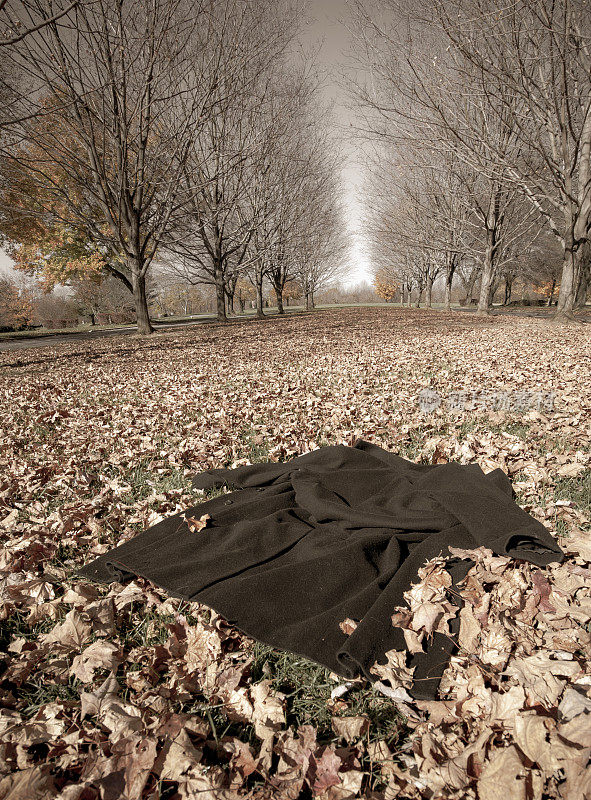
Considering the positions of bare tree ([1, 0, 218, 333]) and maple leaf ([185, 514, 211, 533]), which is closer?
maple leaf ([185, 514, 211, 533])

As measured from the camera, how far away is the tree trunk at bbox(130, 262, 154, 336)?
589 inches

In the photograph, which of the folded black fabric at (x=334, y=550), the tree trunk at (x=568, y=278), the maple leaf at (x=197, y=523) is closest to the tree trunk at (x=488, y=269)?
the tree trunk at (x=568, y=278)

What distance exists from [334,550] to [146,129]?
50.6 feet

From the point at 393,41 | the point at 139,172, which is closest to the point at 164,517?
the point at 393,41

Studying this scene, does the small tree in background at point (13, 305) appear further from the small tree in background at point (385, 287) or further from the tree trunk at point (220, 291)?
the small tree in background at point (385, 287)

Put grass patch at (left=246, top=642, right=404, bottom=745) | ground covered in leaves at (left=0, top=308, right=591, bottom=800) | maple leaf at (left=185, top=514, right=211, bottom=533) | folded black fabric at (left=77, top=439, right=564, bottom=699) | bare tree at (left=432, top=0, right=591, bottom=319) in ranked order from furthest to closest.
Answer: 1. bare tree at (left=432, top=0, right=591, bottom=319)
2. maple leaf at (left=185, top=514, right=211, bottom=533)
3. folded black fabric at (left=77, top=439, right=564, bottom=699)
4. grass patch at (left=246, top=642, right=404, bottom=745)
5. ground covered in leaves at (left=0, top=308, right=591, bottom=800)

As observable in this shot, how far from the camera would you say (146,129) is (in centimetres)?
1305

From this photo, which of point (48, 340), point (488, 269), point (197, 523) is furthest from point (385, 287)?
point (197, 523)

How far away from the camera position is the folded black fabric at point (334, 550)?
1726mm

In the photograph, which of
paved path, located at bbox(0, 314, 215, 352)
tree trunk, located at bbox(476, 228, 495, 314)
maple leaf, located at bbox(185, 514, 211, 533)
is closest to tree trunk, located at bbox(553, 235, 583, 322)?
tree trunk, located at bbox(476, 228, 495, 314)

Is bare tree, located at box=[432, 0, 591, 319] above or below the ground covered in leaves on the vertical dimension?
above

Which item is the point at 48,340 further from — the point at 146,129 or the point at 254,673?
the point at 254,673

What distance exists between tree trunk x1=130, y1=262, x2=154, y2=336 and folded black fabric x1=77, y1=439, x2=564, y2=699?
1428 cm

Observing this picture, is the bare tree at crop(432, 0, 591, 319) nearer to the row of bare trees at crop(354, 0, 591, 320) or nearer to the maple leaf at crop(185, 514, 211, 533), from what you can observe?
the row of bare trees at crop(354, 0, 591, 320)
